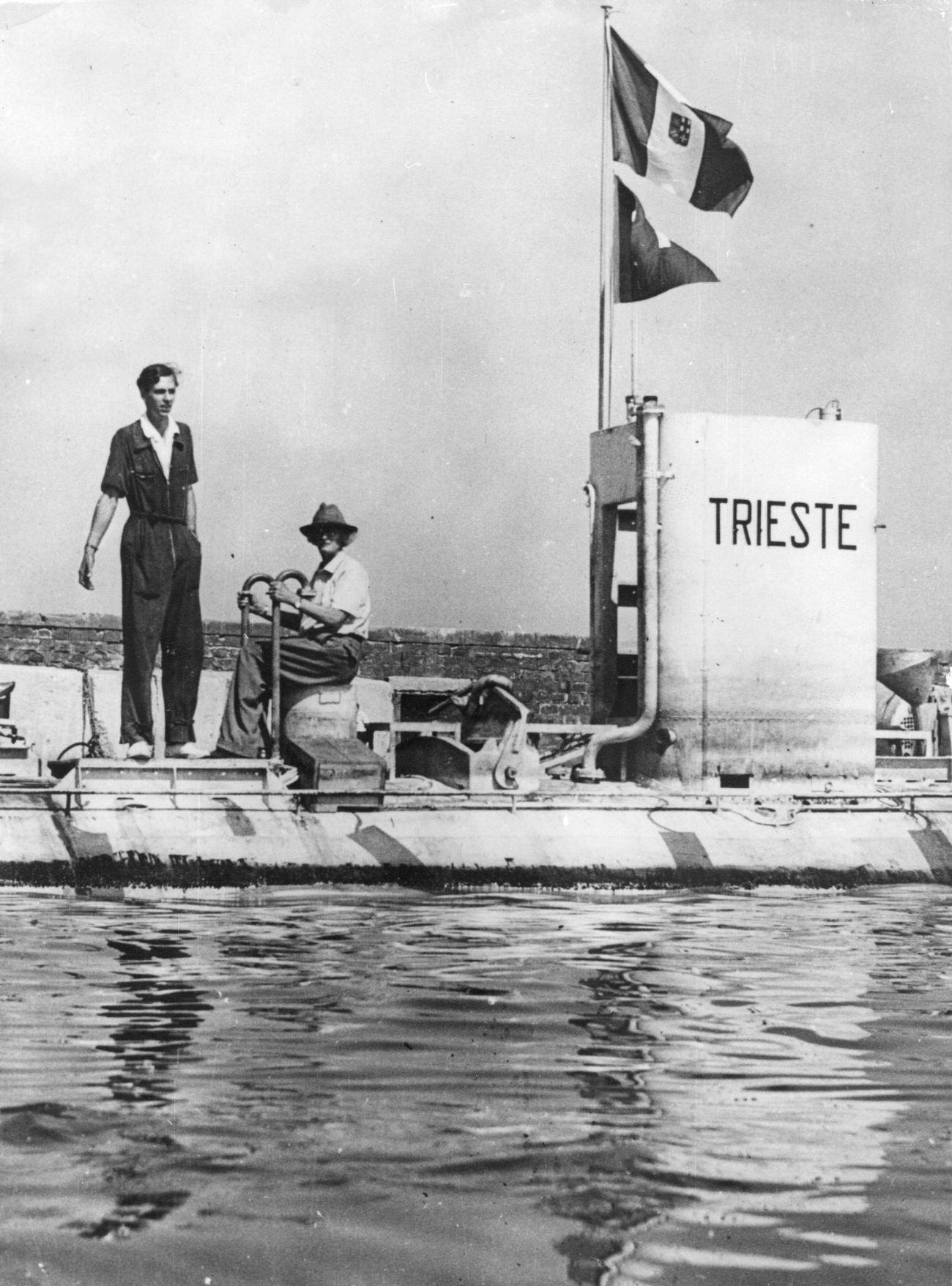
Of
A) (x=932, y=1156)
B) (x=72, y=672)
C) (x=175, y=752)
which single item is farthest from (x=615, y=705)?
(x=932, y=1156)

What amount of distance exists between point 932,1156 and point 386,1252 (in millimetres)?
2041

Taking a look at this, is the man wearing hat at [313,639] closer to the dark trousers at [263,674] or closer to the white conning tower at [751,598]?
the dark trousers at [263,674]

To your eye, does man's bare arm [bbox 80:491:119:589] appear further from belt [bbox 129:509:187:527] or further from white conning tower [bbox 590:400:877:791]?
white conning tower [bbox 590:400:877:791]

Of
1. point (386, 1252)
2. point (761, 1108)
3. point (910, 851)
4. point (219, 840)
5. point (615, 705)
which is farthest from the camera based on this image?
point (615, 705)

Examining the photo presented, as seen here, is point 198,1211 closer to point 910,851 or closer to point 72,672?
point 910,851

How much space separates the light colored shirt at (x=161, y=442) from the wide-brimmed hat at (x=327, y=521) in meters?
1.47

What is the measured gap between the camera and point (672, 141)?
54.6 ft

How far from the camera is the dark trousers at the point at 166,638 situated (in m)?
14.3

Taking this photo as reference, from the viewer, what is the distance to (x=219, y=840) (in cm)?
1395

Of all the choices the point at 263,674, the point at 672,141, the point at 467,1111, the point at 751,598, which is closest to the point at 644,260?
the point at 672,141

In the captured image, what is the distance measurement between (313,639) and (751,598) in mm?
4025

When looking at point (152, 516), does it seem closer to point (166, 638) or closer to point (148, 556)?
point (148, 556)

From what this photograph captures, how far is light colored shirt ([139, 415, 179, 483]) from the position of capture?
563 inches

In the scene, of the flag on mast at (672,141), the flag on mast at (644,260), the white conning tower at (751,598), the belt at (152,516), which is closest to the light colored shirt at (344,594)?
the belt at (152,516)
